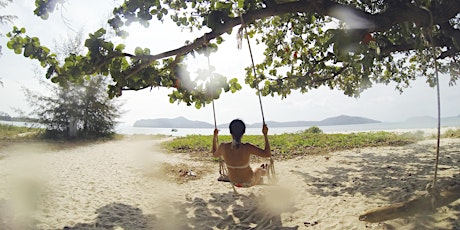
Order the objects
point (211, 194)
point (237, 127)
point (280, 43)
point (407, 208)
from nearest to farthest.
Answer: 1. point (407, 208)
2. point (237, 127)
3. point (211, 194)
4. point (280, 43)

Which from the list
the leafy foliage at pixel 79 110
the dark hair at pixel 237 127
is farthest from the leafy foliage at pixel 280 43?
the leafy foliage at pixel 79 110

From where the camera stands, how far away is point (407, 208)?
3.77 metres

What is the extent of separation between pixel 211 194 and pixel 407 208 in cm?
458

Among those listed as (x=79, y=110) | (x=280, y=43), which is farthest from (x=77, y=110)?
(x=280, y=43)

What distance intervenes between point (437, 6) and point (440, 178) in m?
4.43

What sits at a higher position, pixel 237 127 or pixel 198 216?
pixel 237 127

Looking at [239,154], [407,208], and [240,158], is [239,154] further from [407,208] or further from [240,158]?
[407,208]

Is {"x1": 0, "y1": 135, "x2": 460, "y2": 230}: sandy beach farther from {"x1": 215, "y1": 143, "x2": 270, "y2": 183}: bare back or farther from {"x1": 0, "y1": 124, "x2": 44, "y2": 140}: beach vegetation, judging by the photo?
{"x1": 0, "y1": 124, "x2": 44, "y2": 140}: beach vegetation

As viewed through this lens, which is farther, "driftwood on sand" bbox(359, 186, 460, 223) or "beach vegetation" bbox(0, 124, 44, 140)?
"beach vegetation" bbox(0, 124, 44, 140)

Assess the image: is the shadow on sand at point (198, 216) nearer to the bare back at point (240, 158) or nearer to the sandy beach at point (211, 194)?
the sandy beach at point (211, 194)

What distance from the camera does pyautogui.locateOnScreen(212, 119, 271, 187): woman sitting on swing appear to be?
5.24 metres

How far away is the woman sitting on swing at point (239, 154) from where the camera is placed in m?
5.24

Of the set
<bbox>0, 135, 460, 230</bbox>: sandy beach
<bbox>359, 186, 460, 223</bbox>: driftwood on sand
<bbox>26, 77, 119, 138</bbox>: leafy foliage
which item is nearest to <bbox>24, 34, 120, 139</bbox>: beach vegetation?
<bbox>26, 77, 119, 138</bbox>: leafy foliage

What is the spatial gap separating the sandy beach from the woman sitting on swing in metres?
0.78
